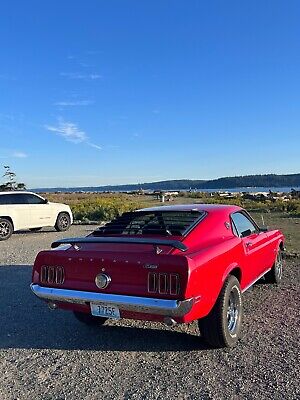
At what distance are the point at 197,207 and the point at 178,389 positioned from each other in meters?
2.71

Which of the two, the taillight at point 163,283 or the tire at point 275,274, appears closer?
the taillight at point 163,283

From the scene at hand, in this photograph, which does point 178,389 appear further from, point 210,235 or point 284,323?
point 284,323

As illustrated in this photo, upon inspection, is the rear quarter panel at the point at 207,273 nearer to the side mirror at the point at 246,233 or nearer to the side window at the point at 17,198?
the side mirror at the point at 246,233

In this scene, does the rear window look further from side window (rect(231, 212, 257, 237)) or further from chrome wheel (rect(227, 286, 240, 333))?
chrome wheel (rect(227, 286, 240, 333))

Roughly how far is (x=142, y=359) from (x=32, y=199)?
1275 centimetres

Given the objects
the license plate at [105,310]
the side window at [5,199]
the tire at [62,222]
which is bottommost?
the tire at [62,222]

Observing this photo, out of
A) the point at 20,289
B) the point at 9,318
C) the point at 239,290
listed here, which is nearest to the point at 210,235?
the point at 239,290

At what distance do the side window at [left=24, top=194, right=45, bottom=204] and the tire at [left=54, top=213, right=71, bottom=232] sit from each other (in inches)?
41.5

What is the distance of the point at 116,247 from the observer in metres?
4.62

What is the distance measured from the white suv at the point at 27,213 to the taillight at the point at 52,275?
10.8 m

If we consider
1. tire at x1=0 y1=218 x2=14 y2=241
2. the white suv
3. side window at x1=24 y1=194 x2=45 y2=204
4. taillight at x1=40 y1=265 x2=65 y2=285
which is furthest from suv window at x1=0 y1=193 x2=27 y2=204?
taillight at x1=40 y1=265 x2=65 y2=285

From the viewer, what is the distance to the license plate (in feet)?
14.3

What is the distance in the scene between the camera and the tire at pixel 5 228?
49.3 ft

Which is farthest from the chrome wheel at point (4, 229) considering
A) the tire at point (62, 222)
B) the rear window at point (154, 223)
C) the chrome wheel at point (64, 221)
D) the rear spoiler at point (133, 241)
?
the rear spoiler at point (133, 241)
